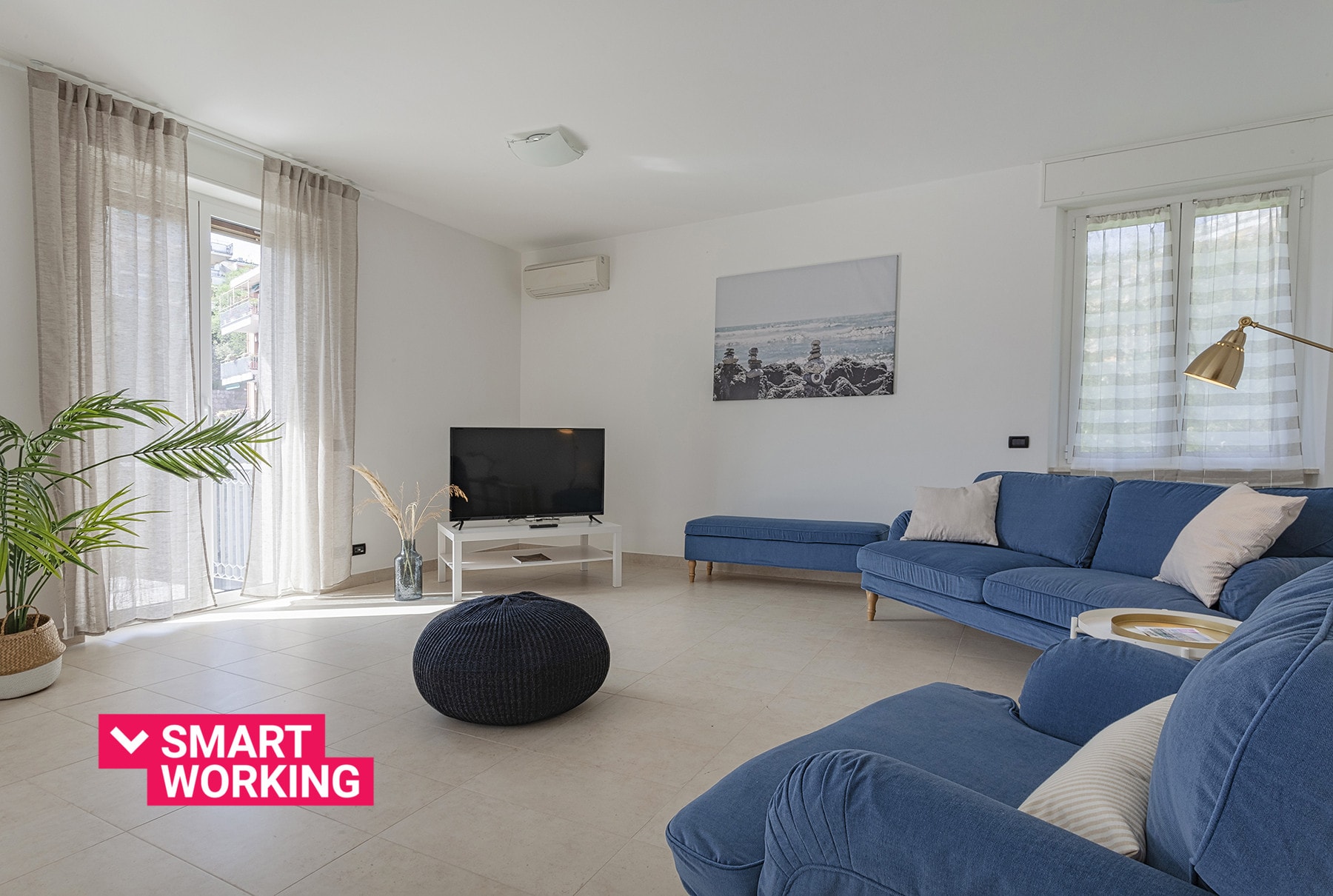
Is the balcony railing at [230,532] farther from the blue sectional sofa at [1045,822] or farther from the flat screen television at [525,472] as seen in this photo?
the blue sectional sofa at [1045,822]

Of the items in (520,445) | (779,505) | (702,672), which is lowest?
(702,672)

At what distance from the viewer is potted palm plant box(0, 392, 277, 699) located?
2.67 m

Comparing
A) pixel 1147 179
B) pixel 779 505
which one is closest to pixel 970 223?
pixel 1147 179

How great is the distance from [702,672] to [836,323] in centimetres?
293

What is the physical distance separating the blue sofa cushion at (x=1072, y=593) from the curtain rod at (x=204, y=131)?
15.2ft

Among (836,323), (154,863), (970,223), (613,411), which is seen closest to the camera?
(154,863)

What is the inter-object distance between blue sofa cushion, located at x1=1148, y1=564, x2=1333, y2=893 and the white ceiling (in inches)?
115

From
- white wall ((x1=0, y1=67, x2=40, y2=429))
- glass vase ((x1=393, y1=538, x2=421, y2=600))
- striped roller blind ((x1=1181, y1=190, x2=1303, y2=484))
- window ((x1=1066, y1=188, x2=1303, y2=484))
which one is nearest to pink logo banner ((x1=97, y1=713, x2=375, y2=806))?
white wall ((x1=0, y1=67, x2=40, y2=429))

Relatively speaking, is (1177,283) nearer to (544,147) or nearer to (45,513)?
(544,147)

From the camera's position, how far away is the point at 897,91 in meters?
3.54

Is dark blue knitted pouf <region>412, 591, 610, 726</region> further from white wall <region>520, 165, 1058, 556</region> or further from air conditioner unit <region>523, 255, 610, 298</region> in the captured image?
air conditioner unit <region>523, 255, 610, 298</region>

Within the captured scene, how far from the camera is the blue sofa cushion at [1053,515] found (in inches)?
139

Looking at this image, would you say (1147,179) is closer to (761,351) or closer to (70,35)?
(761,351)

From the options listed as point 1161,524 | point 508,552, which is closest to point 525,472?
point 508,552
